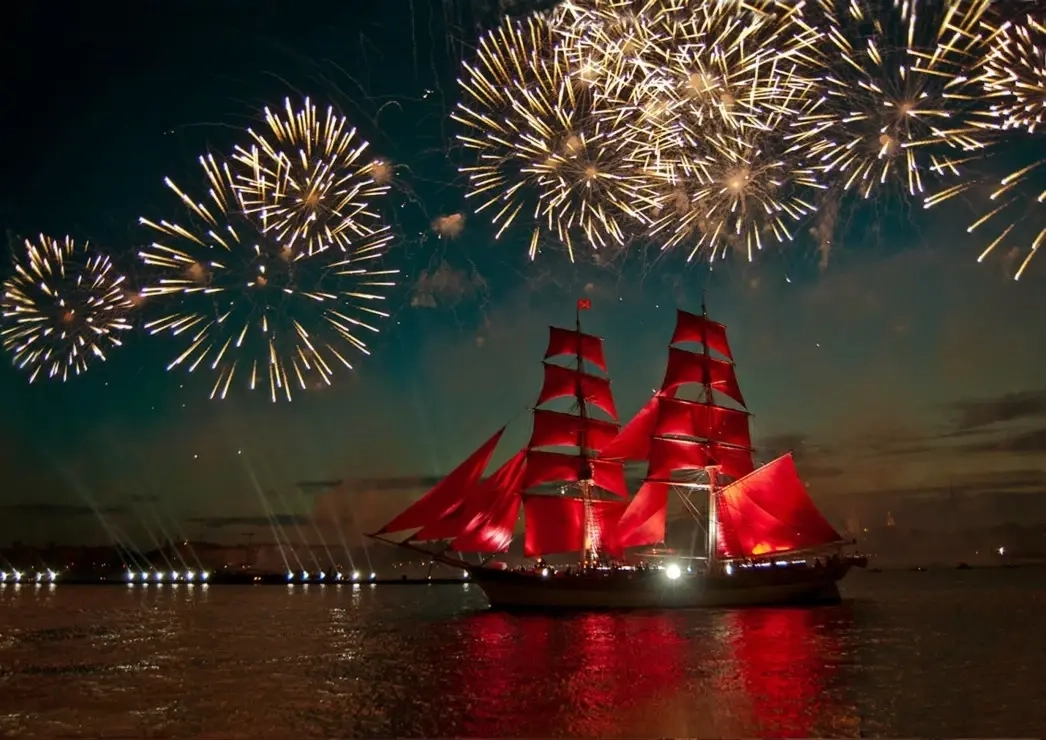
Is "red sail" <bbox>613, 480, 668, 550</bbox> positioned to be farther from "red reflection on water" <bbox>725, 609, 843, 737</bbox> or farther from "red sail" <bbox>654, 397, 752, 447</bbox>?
"red reflection on water" <bbox>725, 609, 843, 737</bbox>

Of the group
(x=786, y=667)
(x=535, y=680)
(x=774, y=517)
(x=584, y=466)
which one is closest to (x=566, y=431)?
(x=584, y=466)

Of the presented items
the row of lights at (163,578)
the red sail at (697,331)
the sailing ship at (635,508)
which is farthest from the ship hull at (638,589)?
the row of lights at (163,578)

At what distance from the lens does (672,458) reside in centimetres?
7138

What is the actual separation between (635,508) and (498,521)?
1280 centimetres

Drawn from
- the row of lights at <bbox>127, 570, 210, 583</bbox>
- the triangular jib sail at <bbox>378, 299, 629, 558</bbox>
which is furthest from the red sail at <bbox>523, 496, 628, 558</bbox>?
the row of lights at <bbox>127, 570, 210, 583</bbox>

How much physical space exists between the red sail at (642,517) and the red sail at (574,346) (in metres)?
11.4

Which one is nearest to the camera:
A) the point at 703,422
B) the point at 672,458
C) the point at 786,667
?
the point at 786,667

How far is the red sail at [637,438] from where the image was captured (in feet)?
240

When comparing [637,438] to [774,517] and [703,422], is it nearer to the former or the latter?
[703,422]

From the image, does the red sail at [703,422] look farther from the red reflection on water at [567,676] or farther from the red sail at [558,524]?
the red reflection on water at [567,676]

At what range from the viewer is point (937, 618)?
57.4m

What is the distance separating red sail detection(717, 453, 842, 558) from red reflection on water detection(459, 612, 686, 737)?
20115mm

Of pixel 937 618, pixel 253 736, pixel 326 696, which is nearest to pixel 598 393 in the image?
pixel 937 618

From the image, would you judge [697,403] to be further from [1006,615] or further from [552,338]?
[1006,615]
